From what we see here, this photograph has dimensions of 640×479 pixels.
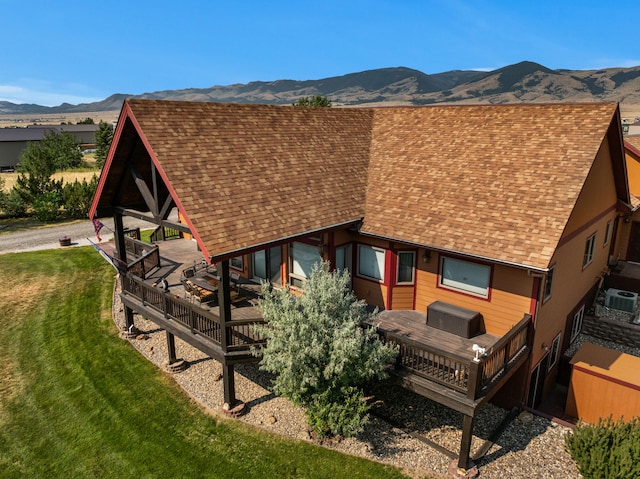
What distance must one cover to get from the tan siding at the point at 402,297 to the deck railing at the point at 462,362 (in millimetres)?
2520

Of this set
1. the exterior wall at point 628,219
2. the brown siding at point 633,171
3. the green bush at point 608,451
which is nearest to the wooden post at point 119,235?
the green bush at point 608,451

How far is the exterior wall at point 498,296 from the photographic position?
11.3 metres

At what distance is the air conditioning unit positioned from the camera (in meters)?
17.1

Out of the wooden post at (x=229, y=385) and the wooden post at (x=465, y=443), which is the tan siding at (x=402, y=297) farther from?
the wooden post at (x=229, y=385)

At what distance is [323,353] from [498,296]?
5212 millimetres

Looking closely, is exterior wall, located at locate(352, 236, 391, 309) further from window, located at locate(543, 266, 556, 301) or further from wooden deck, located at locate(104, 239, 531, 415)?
window, located at locate(543, 266, 556, 301)

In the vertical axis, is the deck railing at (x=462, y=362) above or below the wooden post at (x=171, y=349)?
above

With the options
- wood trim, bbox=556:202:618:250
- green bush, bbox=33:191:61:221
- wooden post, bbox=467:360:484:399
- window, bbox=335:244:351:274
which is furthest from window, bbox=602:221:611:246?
green bush, bbox=33:191:61:221

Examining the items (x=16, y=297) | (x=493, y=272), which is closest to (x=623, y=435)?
(x=493, y=272)

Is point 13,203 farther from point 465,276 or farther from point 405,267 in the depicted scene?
point 465,276

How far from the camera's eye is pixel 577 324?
1630 cm

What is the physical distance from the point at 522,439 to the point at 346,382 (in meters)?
4.87

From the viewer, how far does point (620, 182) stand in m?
16.0

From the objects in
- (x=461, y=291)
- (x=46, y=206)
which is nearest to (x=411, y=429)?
(x=461, y=291)
